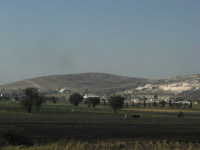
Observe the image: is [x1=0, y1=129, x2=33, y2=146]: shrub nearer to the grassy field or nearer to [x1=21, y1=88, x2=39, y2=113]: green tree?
the grassy field

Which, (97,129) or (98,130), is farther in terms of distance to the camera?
(97,129)

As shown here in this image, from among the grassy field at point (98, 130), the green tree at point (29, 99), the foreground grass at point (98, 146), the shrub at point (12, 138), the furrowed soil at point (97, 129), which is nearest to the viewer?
the foreground grass at point (98, 146)

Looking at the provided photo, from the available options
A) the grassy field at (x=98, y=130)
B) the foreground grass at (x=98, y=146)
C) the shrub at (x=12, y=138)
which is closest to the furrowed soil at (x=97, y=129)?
the grassy field at (x=98, y=130)

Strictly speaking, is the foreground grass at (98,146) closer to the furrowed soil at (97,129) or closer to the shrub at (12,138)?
the shrub at (12,138)

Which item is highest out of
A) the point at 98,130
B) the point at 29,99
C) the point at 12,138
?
the point at 29,99

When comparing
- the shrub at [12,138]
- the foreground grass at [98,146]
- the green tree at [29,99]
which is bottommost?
the foreground grass at [98,146]

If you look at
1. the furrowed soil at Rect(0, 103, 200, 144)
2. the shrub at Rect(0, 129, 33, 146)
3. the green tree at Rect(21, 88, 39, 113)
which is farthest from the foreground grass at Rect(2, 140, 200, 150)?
the green tree at Rect(21, 88, 39, 113)

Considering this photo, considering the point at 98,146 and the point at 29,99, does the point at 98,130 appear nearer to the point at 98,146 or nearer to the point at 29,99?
the point at 98,146

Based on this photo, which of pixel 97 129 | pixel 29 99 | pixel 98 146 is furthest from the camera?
pixel 29 99

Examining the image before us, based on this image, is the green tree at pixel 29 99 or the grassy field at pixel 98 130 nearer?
the grassy field at pixel 98 130

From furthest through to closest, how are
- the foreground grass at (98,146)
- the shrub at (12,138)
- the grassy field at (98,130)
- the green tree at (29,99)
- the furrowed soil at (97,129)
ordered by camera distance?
1. the green tree at (29,99)
2. the furrowed soil at (97,129)
3. the grassy field at (98,130)
4. the shrub at (12,138)
5. the foreground grass at (98,146)

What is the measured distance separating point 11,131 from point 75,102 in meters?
146

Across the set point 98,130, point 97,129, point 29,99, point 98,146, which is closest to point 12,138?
point 98,146

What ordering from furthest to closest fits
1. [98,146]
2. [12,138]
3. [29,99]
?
[29,99] → [98,146] → [12,138]
